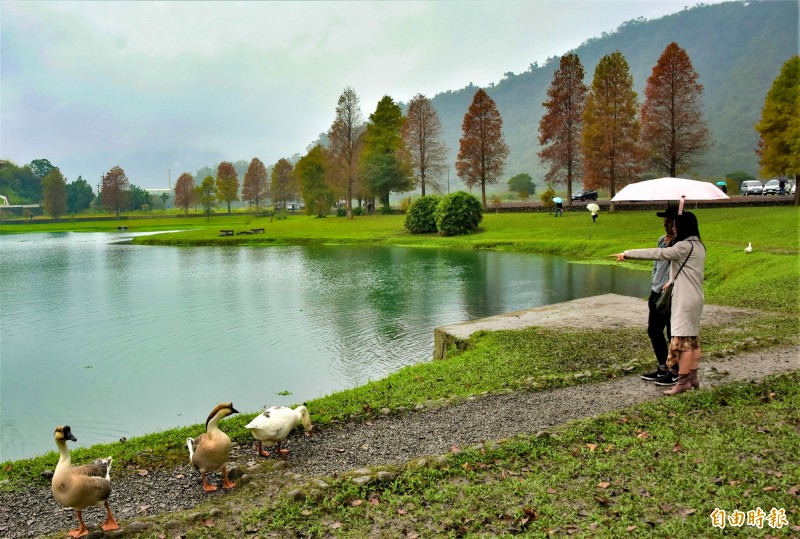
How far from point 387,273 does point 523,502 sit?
24465 mm

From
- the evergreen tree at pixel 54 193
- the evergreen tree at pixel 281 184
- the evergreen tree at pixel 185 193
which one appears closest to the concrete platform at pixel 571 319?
the evergreen tree at pixel 281 184

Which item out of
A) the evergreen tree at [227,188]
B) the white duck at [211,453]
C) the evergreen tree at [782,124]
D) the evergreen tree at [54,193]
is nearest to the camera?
the white duck at [211,453]

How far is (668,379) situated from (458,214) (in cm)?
3873

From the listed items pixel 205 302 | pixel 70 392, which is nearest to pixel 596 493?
pixel 70 392

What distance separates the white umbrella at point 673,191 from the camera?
8.36 m

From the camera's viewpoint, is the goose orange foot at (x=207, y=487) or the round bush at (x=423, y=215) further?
the round bush at (x=423, y=215)

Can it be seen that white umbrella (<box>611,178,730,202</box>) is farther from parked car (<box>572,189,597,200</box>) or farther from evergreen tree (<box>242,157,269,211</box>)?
evergreen tree (<box>242,157,269,211</box>)

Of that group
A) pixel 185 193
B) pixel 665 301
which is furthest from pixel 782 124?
pixel 185 193

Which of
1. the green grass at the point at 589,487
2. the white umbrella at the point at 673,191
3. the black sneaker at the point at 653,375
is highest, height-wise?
the white umbrella at the point at 673,191

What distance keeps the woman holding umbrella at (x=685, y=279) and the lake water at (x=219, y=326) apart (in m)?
6.60

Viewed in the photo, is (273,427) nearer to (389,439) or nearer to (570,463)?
(389,439)

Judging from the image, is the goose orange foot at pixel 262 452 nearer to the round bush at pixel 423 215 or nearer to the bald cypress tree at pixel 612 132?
the round bush at pixel 423 215

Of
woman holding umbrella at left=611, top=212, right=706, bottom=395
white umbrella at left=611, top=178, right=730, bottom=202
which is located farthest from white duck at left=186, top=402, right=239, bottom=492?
white umbrella at left=611, top=178, right=730, bottom=202

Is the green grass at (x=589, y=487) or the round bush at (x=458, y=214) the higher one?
the round bush at (x=458, y=214)
